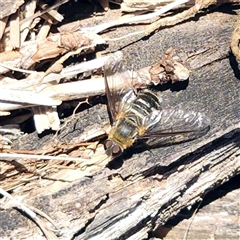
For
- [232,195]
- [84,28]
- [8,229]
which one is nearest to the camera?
[8,229]

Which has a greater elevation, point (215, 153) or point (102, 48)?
point (102, 48)

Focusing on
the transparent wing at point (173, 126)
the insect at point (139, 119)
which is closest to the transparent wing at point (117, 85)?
the insect at point (139, 119)

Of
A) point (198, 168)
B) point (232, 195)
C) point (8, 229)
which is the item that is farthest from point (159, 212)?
point (8, 229)

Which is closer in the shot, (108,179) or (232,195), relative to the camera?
(108,179)

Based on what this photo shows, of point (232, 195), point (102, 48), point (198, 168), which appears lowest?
point (232, 195)

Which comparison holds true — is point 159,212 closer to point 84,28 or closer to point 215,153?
point 215,153

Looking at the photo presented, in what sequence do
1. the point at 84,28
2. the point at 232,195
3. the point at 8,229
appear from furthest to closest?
the point at 232,195 < the point at 84,28 < the point at 8,229
